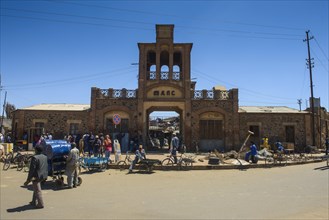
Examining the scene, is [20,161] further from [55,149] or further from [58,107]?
[58,107]

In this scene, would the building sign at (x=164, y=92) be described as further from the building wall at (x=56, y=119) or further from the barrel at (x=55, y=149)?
the barrel at (x=55, y=149)

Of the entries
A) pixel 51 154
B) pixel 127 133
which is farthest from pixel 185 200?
pixel 127 133

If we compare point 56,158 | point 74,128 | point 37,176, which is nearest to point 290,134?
point 74,128

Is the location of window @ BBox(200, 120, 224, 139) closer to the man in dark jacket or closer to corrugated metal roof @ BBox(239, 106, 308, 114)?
corrugated metal roof @ BBox(239, 106, 308, 114)

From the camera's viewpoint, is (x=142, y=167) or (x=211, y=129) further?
(x=211, y=129)

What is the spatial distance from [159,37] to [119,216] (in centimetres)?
2153

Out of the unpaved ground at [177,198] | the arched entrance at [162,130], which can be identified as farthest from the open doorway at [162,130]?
the unpaved ground at [177,198]

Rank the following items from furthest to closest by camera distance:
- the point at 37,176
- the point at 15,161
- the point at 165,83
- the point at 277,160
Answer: the point at 165,83, the point at 277,160, the point at 15,161, the point at 37,176

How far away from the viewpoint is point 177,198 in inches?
341

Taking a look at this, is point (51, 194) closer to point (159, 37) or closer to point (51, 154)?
point (51, 154)

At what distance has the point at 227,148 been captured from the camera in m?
24.9

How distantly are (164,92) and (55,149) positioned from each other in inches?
608

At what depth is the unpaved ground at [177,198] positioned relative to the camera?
6957 millimetres

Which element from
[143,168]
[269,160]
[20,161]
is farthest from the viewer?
[269,160]
